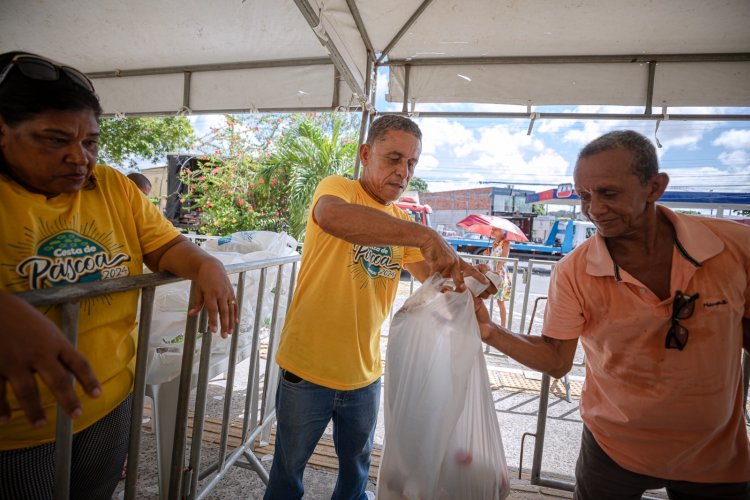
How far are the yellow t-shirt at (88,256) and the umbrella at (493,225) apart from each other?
708cm

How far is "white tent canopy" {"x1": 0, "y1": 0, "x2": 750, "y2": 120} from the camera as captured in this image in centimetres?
251

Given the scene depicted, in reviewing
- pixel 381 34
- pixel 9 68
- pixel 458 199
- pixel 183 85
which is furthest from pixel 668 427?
pixel 458 199

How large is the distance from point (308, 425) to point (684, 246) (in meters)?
1.67

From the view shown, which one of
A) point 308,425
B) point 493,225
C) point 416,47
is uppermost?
point 416,47

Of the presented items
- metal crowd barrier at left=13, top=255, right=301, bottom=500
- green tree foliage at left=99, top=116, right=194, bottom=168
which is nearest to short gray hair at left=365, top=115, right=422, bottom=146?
metal crowd barrier at left=13, top=255, right=301, bottom=500

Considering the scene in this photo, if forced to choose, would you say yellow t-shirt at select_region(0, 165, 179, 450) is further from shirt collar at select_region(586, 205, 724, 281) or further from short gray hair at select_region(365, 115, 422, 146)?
shirt collar at select_region(586, 205, 724, 281)

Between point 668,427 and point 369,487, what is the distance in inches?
69.7

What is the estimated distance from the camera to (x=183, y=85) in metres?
3.74

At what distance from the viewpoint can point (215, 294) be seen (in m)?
1.23

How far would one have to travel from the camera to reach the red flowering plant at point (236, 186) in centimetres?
862

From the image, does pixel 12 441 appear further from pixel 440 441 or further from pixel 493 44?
pixel 493 44

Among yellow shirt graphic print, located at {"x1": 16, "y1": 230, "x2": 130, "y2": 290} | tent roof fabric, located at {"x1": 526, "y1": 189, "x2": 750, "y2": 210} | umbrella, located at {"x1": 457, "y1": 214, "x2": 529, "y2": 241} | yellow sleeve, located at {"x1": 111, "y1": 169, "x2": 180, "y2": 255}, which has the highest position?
tent roof fabric, located at {"x1": 526, "y1": 189, "x2": 750, "y2": 210}

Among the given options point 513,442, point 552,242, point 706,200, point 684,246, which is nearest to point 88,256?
point 684,246

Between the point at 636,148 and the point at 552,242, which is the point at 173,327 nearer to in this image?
the point at 636,148
